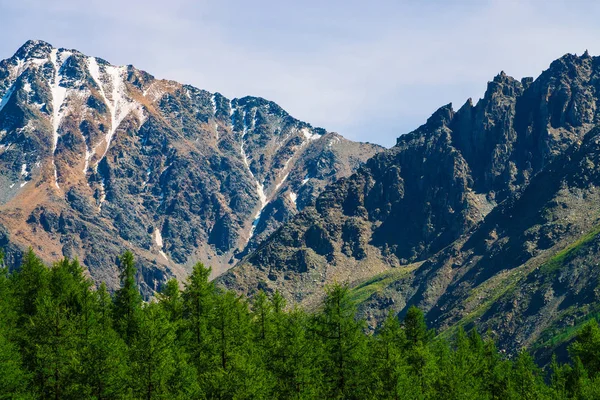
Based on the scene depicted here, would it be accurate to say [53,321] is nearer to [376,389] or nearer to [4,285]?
[4,285]

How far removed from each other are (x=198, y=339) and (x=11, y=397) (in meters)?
21.1

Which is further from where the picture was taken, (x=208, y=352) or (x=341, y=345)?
(x=208, y=352)

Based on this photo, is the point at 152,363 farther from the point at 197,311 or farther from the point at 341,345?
the point at 341,345

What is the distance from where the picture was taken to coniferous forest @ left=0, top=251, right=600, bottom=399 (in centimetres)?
6444

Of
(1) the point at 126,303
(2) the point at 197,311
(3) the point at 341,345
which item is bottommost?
(3) the point at 341,345

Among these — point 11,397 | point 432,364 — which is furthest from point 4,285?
point 432,364

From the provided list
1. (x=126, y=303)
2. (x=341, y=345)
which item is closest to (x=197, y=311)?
(x=126, y=303)

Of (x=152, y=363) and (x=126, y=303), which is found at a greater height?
(x=126, y=303)

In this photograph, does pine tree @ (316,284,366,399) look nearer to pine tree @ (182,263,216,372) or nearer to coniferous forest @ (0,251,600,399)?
coniferous forest @ (0,251,600,399)

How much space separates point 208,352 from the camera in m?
74.4

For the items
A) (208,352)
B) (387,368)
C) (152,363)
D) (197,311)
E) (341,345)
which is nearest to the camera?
(152,363)

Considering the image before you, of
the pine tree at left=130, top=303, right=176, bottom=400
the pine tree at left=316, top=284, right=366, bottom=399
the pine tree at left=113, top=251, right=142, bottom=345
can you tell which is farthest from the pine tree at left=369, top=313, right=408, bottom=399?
the pine tree at left=113, top=251, right=142, bottom=345

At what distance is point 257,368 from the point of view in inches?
2618

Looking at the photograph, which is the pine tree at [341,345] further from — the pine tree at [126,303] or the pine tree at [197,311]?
the pine tree at [126,303]
